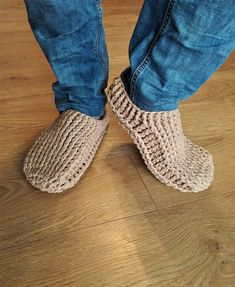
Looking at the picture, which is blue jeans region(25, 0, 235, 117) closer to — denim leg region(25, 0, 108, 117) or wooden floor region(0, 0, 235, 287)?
denim leg region(25, 0, 108, 117)

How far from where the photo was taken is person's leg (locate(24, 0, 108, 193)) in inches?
20.7

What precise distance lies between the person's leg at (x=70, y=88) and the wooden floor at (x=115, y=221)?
0.04 meters

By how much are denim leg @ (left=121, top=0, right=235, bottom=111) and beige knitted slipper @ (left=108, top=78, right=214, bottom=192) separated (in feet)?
0.08

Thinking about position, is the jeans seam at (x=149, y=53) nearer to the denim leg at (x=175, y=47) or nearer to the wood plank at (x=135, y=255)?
the denim leg at (x=175, y=47)

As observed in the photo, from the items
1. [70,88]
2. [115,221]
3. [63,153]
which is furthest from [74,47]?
[115,221]

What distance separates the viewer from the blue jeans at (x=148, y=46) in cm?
44

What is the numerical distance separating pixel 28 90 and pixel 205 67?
541 millimetres

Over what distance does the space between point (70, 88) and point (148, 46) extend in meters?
0.20

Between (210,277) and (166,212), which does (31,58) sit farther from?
(210,277)

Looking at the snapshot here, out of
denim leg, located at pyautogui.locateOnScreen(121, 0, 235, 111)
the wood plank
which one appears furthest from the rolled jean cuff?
the wood plank

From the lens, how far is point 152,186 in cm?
66

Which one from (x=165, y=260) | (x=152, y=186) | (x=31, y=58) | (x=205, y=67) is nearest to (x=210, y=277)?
(x=165, y=260)

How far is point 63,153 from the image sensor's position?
64cm

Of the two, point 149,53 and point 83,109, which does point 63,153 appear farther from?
point 149,53
